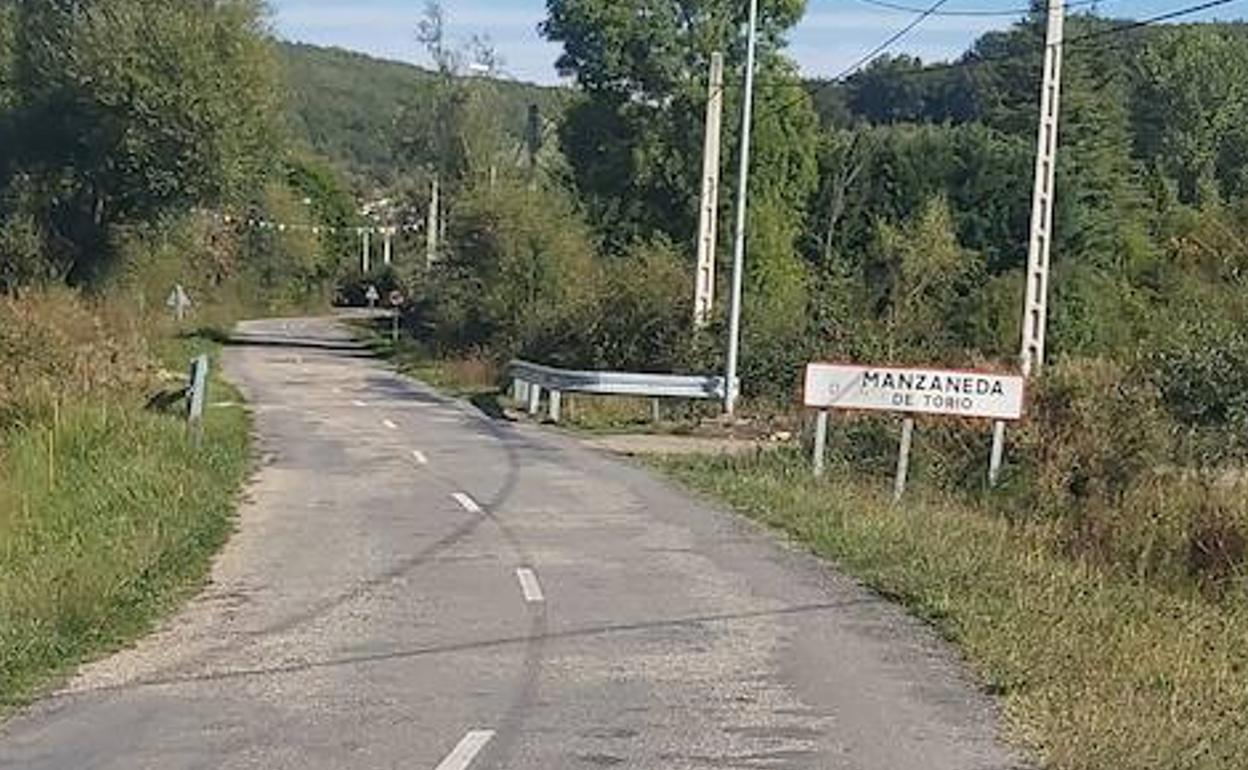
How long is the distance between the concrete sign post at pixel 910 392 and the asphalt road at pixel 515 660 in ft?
10.2

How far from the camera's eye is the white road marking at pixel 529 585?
1545cm

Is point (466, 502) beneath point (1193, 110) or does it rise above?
beneath

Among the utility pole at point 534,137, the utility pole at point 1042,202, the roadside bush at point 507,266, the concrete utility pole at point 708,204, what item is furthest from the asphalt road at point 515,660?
the utility pole at point 534,137

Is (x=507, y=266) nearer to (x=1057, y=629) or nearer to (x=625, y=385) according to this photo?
(x=625, y=385)

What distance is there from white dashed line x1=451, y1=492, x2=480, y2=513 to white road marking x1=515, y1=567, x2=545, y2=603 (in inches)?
206

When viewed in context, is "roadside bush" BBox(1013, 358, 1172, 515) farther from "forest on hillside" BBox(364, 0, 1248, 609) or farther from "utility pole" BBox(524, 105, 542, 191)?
"utility pole" BBox(524, 105, 542, 191)

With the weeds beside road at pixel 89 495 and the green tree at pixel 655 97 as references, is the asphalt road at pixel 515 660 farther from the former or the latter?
the green tree at pixel 655 97

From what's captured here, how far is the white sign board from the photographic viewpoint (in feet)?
80.2

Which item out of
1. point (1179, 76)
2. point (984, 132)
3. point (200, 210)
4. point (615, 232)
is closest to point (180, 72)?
point (200, 210)

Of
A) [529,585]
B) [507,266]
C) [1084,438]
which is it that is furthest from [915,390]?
[507,266]

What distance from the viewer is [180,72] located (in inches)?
A: 2544

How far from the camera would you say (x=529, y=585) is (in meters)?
16.2

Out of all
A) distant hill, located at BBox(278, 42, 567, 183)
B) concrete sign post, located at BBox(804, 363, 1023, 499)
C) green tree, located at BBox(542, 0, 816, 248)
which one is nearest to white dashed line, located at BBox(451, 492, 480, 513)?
concrete sign post, located at BBox(804, 363, 1023, 499)

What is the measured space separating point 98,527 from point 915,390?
414 inches
